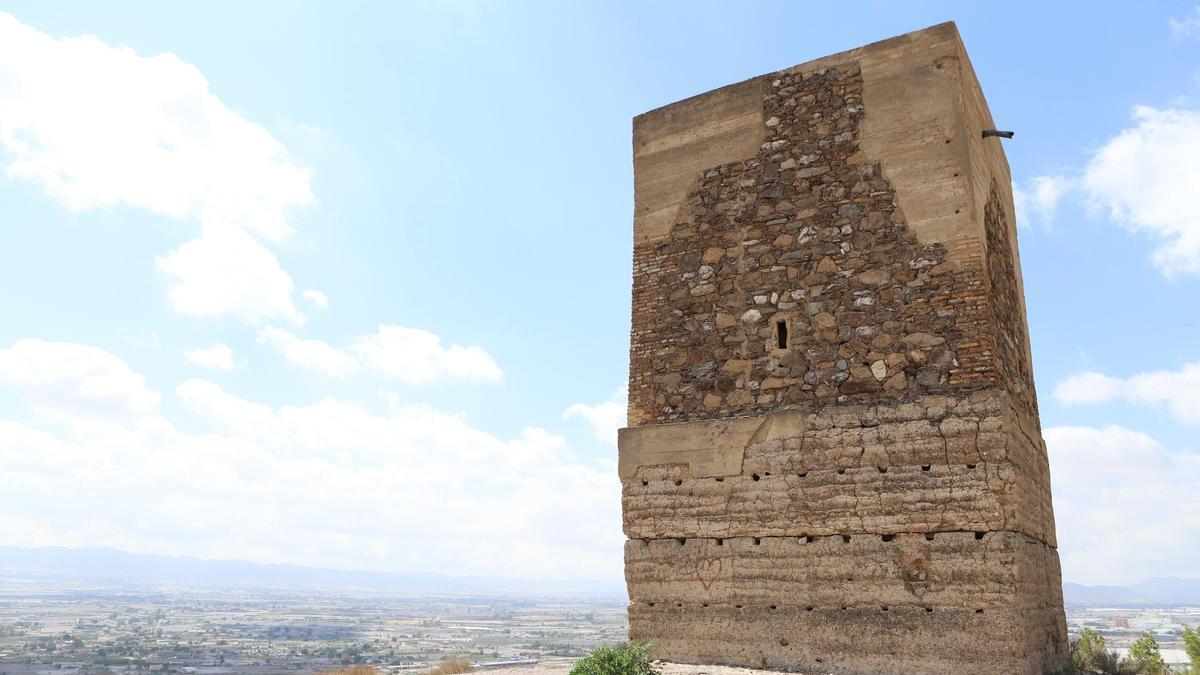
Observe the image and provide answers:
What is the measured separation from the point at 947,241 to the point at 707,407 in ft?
8.60

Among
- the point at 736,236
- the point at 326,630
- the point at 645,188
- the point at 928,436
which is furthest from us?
the point at 326,630

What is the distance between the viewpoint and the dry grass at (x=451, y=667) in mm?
10051

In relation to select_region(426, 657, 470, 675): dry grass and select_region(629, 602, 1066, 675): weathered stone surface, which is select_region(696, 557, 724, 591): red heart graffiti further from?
select_region(426, 657, 470, 675): dry grass

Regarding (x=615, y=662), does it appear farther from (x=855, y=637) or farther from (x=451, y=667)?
(x=451, y=667)

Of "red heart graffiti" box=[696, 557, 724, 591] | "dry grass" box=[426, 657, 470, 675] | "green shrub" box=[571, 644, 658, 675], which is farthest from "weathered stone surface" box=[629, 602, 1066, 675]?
"dry grass" box=[426, 657, 470, 675]

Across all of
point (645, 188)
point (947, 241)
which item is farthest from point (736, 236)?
point (947, 241)

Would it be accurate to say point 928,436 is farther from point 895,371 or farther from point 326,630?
point 326,630

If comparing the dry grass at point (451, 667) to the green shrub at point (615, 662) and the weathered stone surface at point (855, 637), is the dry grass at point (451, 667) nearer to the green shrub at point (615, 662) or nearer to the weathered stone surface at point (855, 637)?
the weathered stone surface at point (855, 637)

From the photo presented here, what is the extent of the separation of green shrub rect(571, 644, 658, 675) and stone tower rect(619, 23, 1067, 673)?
90 centimetres

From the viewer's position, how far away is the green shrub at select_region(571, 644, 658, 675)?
283 inches

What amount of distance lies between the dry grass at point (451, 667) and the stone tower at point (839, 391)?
268 cm

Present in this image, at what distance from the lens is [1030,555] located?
765 centimetres

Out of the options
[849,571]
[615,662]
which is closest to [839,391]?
[849,571]

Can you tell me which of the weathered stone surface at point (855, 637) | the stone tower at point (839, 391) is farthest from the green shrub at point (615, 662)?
the stone tower at point (839, 391)
